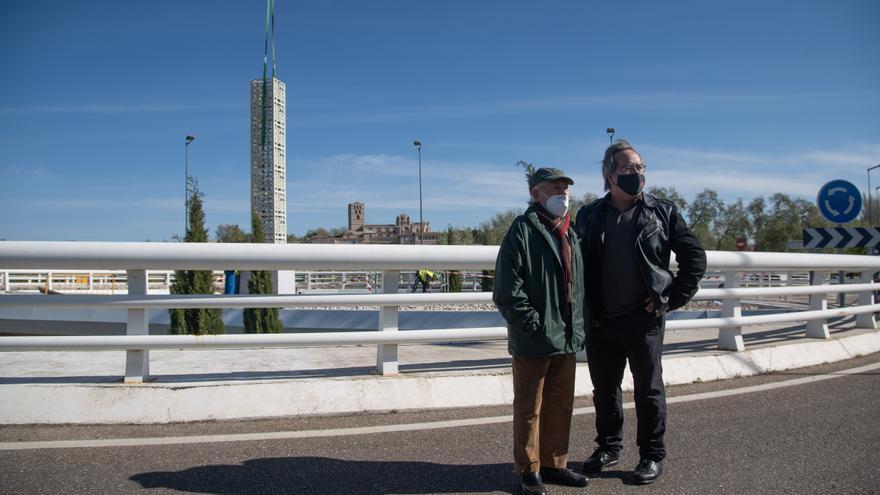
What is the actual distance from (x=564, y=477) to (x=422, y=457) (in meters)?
0.85

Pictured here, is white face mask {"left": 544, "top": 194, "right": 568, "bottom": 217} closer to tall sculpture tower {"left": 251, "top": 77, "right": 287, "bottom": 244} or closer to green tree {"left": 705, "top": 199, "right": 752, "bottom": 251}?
tall sculpture tower {"left": 251, "top": 77, "right": 287, "bottom": 244}

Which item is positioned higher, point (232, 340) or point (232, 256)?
point (232, 256)

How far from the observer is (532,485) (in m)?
3.31

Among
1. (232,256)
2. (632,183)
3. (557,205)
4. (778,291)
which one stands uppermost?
(632,183)

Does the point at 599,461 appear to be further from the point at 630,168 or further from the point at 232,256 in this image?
the point at 232,256

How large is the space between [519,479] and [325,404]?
163 cm

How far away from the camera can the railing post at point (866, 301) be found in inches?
321

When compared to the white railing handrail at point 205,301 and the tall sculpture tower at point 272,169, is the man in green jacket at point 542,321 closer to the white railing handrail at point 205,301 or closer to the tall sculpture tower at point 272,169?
the white railing handrail at point 205,301

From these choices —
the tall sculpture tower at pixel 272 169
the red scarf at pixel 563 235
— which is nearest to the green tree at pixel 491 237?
the red scarf at pixel 563 235

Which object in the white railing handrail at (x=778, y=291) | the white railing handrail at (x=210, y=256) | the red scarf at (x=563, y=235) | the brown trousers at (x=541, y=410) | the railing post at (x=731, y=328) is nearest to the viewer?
the brown trousers at (x=541, y=410)

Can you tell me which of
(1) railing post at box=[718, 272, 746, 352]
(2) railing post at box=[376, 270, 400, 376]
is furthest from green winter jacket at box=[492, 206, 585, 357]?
(1) railing post at box=[718, 272, 746, 352]

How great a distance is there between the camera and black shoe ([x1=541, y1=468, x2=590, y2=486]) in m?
3.48

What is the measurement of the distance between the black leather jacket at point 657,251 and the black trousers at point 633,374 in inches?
5.8

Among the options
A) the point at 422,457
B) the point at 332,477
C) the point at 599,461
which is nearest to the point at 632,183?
the point at 599,461
